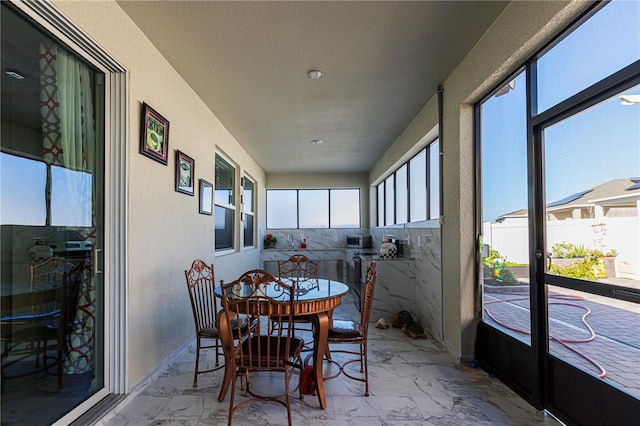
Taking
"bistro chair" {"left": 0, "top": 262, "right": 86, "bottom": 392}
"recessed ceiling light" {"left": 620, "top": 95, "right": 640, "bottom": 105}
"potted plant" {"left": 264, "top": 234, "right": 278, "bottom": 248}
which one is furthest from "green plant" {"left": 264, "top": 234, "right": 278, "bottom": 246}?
"recessed ceiling light" {"left": 620, "top": 95, "right": 640, "bottom": 105}

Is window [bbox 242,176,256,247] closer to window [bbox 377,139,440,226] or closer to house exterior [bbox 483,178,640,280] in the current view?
window [bbox 377,139,440,226]

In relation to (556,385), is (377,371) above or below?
below

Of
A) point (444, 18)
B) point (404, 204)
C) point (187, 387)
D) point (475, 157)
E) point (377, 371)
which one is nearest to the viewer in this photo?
point (444, 18)

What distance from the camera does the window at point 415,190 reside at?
12.9ft

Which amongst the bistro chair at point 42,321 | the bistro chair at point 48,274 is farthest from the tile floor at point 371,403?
the bistro chair at point 48,274

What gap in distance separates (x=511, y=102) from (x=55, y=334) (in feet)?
10.7

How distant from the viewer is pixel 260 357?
1972mm

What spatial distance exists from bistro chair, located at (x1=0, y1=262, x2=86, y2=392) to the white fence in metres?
2.79

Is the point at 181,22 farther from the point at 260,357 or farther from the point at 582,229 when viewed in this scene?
the point at 582,229

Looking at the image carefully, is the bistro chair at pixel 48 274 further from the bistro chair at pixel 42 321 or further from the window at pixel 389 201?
the window at pixel 389 201

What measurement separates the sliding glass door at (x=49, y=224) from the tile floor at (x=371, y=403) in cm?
43

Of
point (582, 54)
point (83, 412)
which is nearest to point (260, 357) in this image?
point (83, 412)

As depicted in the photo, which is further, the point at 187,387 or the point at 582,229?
the point at 187,387

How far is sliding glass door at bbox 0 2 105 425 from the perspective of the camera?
1505 mm
